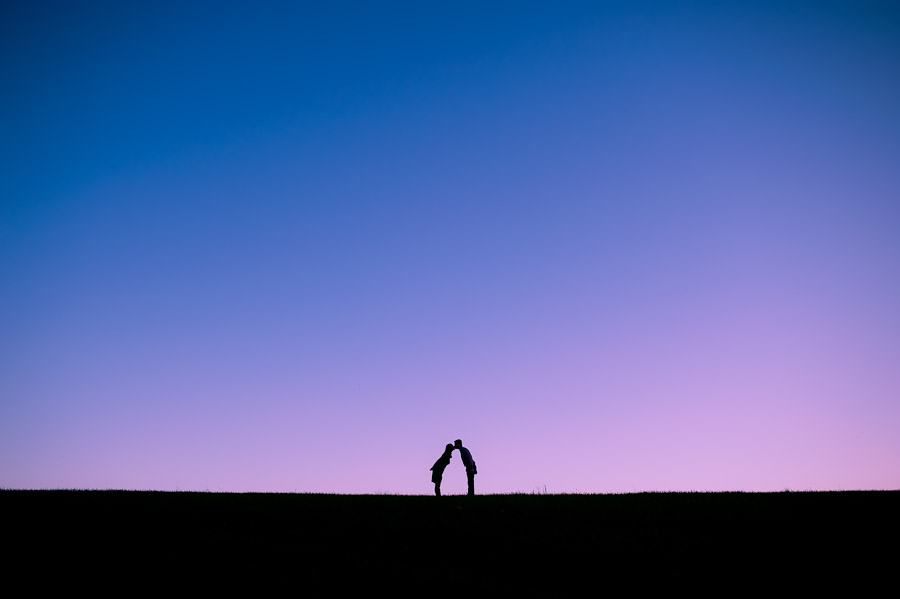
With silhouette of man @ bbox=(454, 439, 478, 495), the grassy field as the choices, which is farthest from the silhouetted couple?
the grassy field

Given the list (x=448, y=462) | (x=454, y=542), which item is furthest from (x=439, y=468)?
(x=454, y=542)

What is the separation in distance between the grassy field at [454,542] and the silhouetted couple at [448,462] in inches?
117

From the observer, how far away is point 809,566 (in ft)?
61.7

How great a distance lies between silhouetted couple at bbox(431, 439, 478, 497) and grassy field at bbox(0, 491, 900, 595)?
296 cm

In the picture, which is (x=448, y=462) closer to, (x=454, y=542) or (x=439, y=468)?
(x=439, y=468)

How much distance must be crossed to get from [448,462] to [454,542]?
982 centimetres

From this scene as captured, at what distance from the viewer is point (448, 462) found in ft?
102

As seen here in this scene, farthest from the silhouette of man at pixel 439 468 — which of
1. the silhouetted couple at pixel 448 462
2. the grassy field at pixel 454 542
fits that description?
the grassy field at pixel 454 542

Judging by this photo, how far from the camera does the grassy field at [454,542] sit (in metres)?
17.7

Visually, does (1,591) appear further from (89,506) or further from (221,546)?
(89,506)

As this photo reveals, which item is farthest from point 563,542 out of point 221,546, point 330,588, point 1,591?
point 1,591

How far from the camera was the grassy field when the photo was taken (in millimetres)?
17656

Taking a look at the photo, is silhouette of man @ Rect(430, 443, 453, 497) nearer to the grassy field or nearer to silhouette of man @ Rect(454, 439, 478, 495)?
silhouette of man @ Rect(454, 439, 478, 495)

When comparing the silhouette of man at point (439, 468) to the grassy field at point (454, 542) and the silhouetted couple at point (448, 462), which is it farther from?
the grassy field at point (454, 542)
